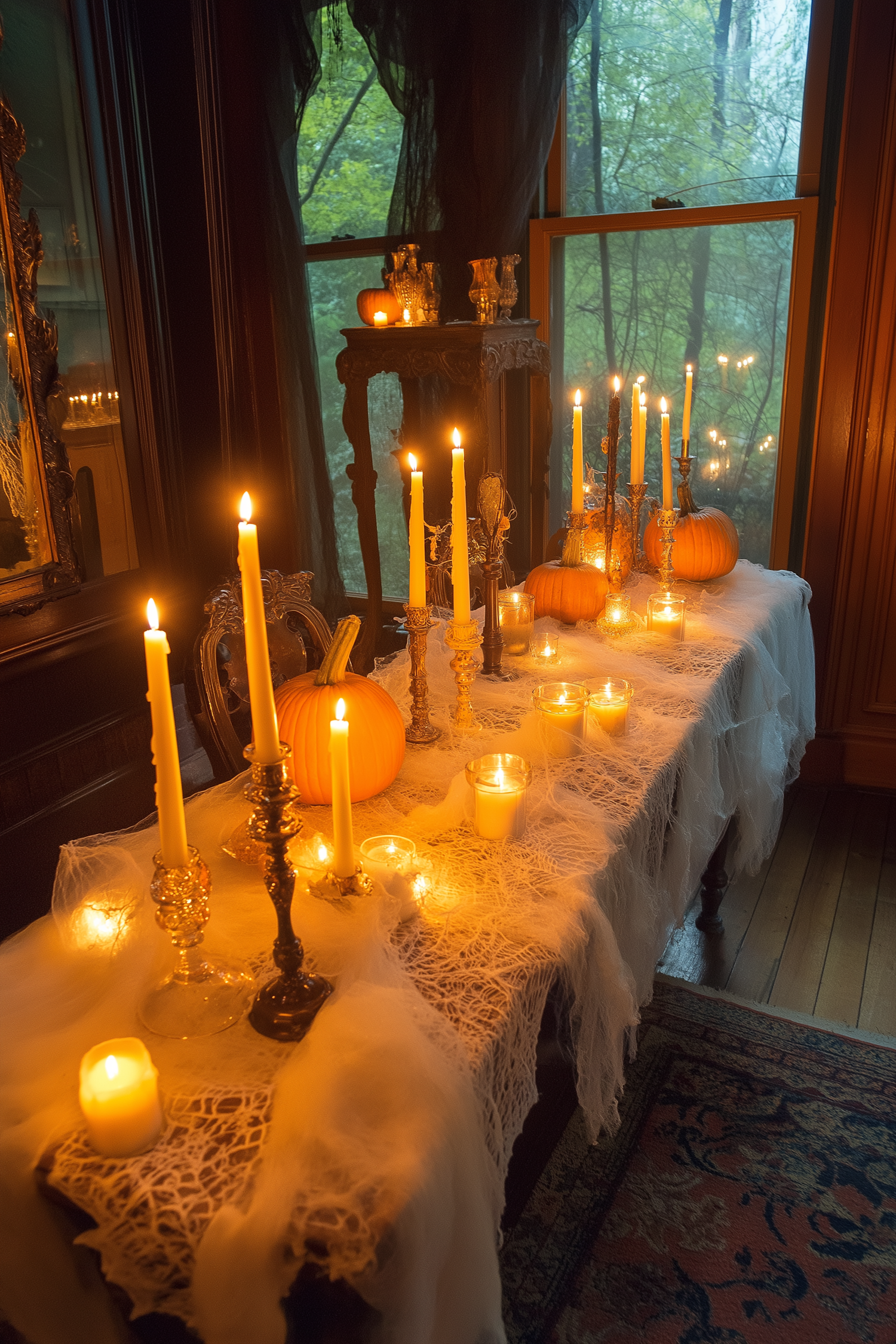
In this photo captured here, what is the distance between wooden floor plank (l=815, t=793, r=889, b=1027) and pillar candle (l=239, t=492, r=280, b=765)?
1620 millimetres

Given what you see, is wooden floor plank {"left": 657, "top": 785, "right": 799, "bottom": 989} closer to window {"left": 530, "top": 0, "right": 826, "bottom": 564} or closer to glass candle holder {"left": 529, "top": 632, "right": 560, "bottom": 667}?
glass candle holder {"left": 529, "top": 632, "right": 560, "bottom": 667}

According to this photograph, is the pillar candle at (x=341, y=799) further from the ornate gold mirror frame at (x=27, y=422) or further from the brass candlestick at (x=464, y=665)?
the ornate gold mirror frame at (x=27, y=422)

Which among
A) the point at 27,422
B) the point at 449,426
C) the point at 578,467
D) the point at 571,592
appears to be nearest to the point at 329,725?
the point at 571,592

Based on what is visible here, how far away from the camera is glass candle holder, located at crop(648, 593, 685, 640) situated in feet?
6.10

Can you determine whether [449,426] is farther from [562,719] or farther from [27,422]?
[562,719]

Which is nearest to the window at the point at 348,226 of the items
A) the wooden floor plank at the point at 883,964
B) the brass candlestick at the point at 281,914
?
the wooden floor plank at the point at 883,964

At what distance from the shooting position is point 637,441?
2.11 metres

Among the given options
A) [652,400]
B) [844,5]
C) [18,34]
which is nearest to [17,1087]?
[18,34]

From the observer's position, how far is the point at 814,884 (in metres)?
2.42

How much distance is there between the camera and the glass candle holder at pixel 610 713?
1446mm

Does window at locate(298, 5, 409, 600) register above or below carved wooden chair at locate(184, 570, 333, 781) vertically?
above

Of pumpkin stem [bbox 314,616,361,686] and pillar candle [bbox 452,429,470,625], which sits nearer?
pumpkin stem [bbox 314,616,361,686]

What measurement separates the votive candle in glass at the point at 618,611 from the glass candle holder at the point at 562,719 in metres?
0.49

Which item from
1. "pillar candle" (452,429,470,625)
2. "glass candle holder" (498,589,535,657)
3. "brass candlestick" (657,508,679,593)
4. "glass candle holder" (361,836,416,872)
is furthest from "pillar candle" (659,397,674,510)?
"glass candle holder" (361,836,416,872)
